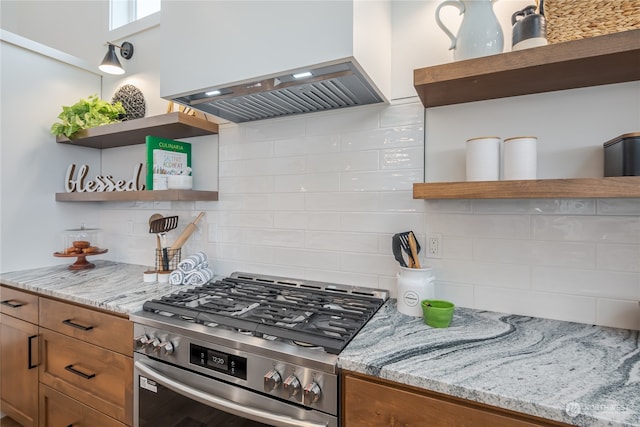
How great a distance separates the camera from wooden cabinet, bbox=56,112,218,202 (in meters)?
1.71

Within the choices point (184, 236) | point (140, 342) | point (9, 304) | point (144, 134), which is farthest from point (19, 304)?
point (144, 134)

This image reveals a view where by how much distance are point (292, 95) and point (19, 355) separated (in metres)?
1.95

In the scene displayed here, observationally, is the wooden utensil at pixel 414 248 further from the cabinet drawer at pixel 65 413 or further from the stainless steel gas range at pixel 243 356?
the cabinet drawer at pixel 65 413

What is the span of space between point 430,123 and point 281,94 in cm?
64

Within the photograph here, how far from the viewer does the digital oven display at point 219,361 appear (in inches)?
40.3

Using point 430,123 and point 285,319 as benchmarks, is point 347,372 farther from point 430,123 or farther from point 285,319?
point 430,123

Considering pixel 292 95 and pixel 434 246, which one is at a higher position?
pixel 292 95

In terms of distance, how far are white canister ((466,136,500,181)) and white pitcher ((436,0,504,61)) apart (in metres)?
0.29

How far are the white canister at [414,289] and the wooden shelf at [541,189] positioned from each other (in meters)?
0.30

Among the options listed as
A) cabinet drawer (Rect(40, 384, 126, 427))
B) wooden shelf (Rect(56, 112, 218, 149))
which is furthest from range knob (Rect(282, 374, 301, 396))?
wooden shelf (Rect(56, 112, 218, 149))

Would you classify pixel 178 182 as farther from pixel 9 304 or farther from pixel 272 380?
pixel 272 380

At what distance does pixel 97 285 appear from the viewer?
166 cm

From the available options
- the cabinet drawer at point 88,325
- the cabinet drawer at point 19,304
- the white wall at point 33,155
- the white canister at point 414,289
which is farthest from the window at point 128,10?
the white canister at point 414,289

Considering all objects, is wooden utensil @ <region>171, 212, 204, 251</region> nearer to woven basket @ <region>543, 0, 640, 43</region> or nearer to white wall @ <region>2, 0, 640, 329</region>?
white wall @ <region>2, 0, 640, 329</region>
